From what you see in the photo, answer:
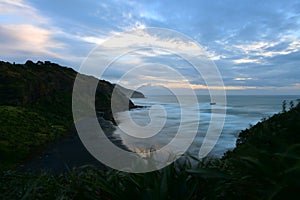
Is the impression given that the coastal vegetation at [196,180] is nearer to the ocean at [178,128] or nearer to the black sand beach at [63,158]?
the ocean at [178,128]

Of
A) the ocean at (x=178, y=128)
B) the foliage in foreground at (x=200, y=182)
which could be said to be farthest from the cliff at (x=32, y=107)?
the foliage in foreground at (x=200, y=182)

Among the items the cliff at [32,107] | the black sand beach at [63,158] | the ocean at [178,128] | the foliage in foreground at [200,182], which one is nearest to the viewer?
the foliage in foreground at [200,182]

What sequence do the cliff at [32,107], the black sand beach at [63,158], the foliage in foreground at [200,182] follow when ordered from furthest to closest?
the cliff at [32,107]
the black sand beach at [63,158]
the foliage in foreground at [200,182]

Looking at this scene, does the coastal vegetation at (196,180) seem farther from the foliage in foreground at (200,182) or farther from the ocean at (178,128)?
the ocean at (178,128)

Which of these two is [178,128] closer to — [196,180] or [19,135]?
[19,135]

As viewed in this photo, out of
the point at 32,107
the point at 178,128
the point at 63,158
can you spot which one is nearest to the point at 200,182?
the point at 63,158

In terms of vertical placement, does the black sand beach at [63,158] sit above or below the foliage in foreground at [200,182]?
below

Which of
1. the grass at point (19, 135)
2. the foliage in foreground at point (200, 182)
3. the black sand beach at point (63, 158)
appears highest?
the foliage in foreground at point (200, 182)

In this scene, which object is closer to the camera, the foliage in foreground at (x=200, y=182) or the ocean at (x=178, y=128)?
the foliage in foreground at (x=200, y=182)

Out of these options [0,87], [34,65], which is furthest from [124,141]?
[34,65]

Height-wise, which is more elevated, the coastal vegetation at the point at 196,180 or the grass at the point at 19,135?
the coastal vegetation at the point at 196,180

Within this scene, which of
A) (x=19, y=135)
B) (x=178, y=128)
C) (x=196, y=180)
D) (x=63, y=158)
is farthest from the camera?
(x=178, y=128)

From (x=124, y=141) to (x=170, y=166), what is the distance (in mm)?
30719

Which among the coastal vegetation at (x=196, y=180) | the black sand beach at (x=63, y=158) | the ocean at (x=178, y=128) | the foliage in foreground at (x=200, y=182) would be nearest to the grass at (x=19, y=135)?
the black sand beach at (x=63, y=158)
